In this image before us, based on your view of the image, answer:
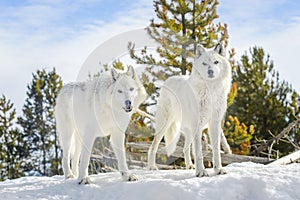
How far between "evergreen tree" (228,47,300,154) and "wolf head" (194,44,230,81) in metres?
13.8

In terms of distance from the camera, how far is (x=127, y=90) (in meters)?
4.79

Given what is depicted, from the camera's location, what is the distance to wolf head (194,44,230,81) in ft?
15.9

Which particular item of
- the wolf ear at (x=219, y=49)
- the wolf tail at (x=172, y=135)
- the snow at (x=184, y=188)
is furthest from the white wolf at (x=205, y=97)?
the wolf tail at (x=172, y=135)

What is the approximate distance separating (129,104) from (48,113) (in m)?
20.3

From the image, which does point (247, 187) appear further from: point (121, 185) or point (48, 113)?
point (48, 113)

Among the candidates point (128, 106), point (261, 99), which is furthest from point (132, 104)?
point (261, 99)

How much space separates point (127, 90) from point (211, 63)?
98cm

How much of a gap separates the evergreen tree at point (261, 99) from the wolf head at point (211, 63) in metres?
13.8

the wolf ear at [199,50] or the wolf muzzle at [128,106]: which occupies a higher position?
the wolf ear at [199,50]

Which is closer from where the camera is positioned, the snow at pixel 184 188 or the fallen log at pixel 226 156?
the snow at pixel 184 188

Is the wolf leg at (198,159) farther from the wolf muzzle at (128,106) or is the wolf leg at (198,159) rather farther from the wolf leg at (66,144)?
the wolf leg at (66,144)

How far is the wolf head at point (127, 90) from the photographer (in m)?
4.73

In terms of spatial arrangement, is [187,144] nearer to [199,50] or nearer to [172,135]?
[172,135]

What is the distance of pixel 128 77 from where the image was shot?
4906mm
